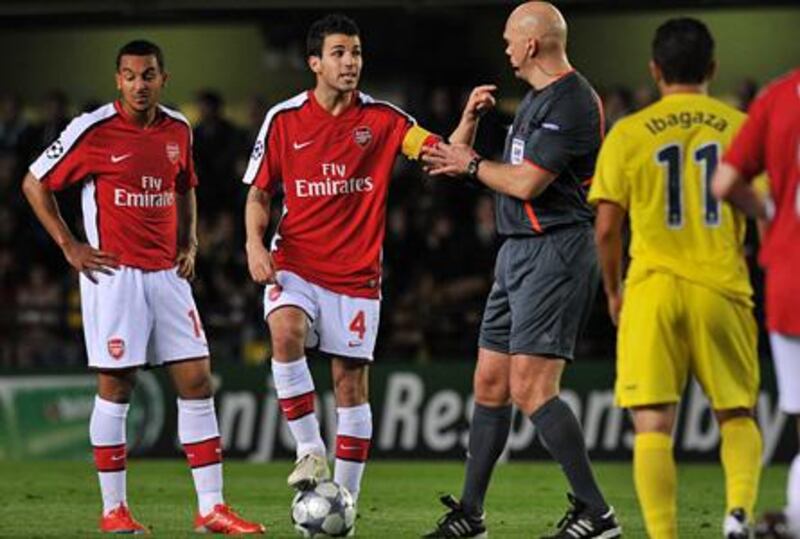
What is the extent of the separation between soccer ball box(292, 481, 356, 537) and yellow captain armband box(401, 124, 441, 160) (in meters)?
1.67

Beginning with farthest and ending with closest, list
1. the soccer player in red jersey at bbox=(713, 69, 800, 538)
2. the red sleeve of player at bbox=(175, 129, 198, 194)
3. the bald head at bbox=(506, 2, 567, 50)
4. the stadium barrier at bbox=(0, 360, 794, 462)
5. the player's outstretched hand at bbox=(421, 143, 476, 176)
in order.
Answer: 1. the stadium barrier at bbox=(0, 360, 794, 462)
2. the red sleeve of player at bbox=(175, 129, 198, 194)
3. the player's outstretched hand at bbox=(421, 143, 476, 176)
4. the bald head at bbox=(506, 2, 567, 50)
5. the soccer player in red jersey at bbox=(713, 69, 800, 538)

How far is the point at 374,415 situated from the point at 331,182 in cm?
779

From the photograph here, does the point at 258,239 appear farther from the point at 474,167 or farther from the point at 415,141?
the point at 474,167

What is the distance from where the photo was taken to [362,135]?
397 inches

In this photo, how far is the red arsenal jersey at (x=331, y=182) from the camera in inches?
394

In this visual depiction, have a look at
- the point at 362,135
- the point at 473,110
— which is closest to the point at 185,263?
the point at 362,135

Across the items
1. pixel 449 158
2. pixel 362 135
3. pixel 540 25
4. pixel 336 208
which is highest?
pixel 540 25

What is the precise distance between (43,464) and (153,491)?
3662 millimetres

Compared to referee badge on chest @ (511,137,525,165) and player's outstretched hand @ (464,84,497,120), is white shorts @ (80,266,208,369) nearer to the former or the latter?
player's outstretched hand @ (464,84,497,120)

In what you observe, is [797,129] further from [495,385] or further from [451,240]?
[451,240]

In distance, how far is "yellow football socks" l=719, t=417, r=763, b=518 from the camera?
8125 millimetres

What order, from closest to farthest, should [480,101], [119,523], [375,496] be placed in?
[480,101] → [119,523] → [375,496]

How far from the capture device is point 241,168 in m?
19.8

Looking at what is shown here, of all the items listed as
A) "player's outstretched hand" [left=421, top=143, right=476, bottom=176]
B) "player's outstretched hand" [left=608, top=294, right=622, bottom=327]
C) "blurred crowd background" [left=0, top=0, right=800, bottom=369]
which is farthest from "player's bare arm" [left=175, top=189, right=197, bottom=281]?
"blurred crowd background" [left=0, top=0, right=800, bottom=369]
